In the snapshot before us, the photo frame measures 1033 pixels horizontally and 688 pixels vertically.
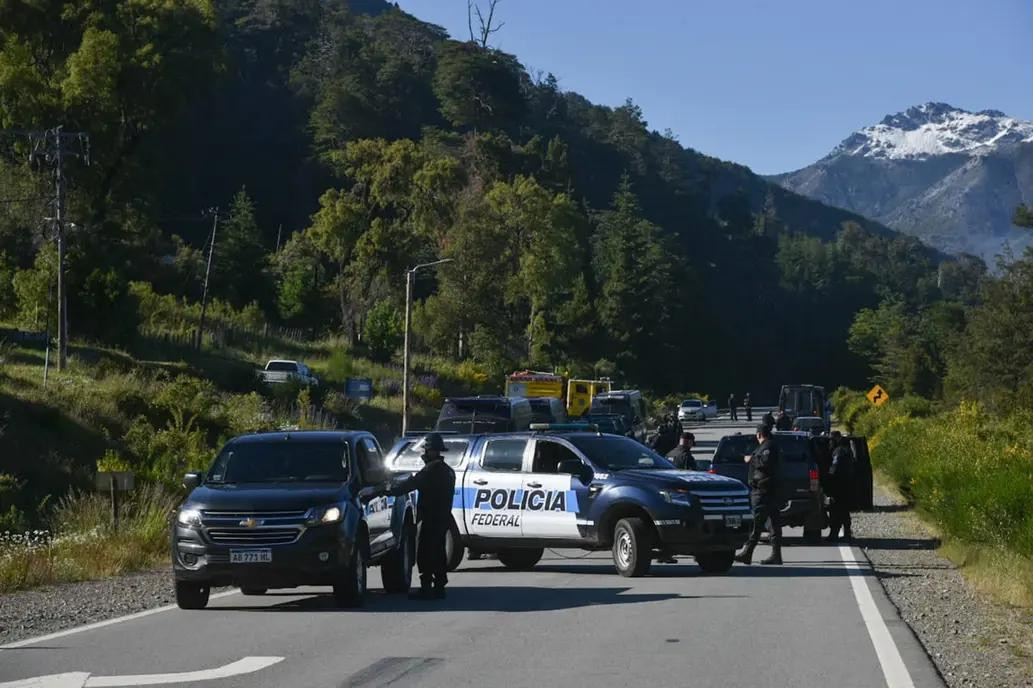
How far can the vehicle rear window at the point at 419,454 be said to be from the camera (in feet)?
68.7

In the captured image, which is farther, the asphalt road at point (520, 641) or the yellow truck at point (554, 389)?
the yellow truck at point (554, 389)

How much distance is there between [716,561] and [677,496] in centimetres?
132

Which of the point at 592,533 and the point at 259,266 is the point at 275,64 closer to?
the point at 259,266

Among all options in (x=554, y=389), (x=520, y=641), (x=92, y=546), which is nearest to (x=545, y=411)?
(x=92, y=546)

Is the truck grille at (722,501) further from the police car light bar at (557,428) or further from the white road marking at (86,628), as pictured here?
the white road marking at (86,628)

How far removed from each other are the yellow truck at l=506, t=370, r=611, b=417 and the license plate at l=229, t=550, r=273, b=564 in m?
45.7

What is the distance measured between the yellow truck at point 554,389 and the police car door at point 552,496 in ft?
132

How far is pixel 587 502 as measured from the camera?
1905cm

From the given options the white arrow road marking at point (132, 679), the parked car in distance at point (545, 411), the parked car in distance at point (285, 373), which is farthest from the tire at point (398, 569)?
the parked car in distance at point (285, 373)

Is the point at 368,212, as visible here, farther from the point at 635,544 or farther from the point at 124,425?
the point at 635,544

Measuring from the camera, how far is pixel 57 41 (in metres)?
69.9

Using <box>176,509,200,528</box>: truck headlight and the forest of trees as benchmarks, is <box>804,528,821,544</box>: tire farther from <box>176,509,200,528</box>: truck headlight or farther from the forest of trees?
the forest of trees

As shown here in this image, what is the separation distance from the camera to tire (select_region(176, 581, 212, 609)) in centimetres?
1498

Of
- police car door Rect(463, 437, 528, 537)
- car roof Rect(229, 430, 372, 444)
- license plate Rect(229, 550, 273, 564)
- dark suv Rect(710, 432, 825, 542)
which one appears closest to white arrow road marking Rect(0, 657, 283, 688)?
license plate Rect(229, 550, 273, 564)
